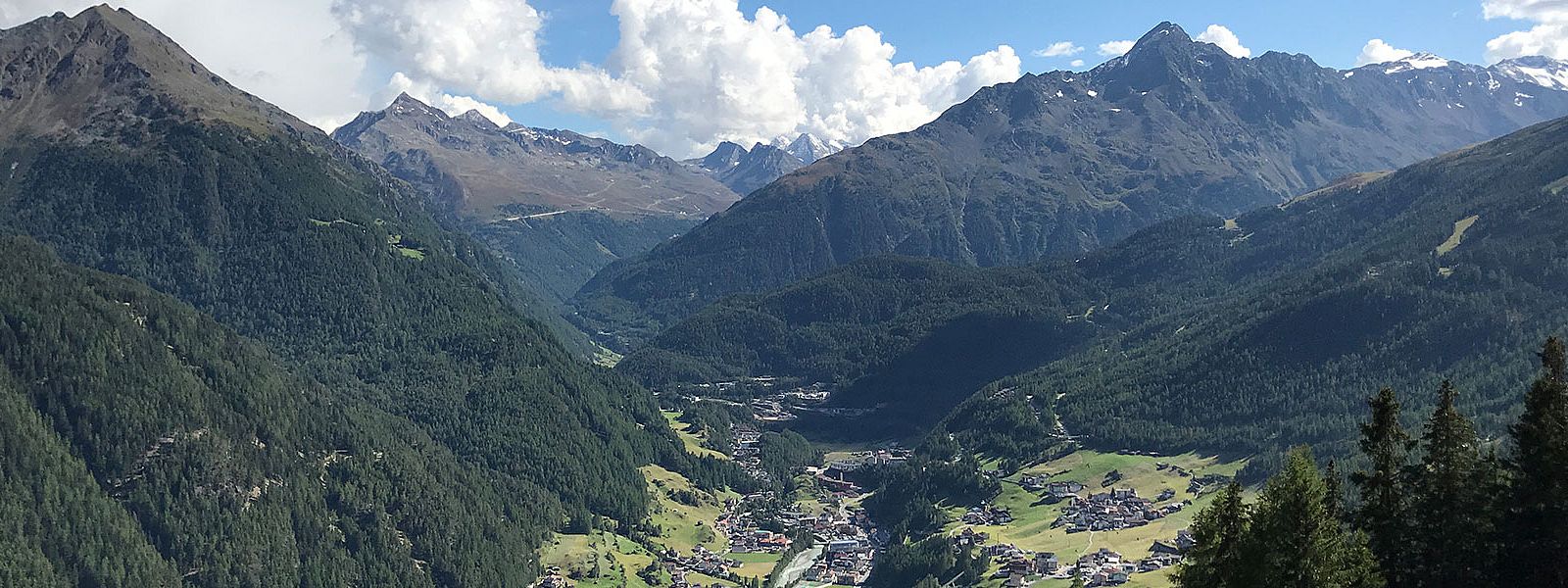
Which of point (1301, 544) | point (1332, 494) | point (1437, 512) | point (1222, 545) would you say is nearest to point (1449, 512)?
point (1437, 512)

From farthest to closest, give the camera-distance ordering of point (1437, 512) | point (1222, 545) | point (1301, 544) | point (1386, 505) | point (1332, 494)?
point (1386, 505), point (1437, 512), point (1332, 494), point (1222, 545), point (1301, 544)

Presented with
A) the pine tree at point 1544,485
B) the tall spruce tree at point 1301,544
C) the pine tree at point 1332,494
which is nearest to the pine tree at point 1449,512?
the pine tree at point 1544,485

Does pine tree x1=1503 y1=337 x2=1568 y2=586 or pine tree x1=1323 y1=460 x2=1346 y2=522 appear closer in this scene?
pine tree x1=1503 y1=337 x2=1568 y2=586

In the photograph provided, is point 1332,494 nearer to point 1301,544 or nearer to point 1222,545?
point 1222,545

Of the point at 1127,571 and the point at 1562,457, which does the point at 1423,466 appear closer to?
the point at 1562,457

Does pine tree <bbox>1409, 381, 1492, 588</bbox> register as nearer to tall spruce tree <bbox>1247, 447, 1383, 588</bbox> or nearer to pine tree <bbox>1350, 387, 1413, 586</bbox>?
pine tree <bbox>1350, 387, 1413, 586</bbox>

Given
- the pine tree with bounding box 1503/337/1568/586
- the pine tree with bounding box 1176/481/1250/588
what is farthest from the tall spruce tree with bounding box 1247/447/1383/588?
the pine tree with bounding box 1503/337/1568/586
